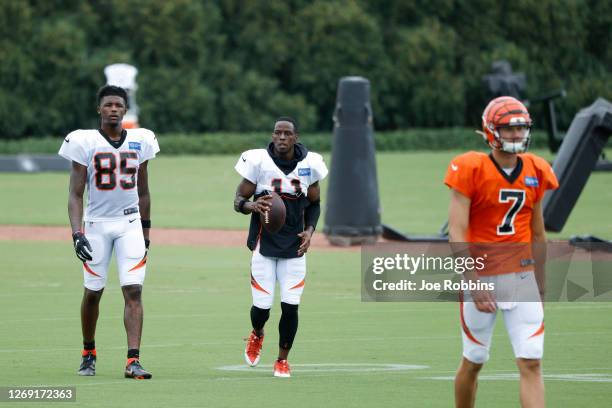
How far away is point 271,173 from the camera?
35.9 ft

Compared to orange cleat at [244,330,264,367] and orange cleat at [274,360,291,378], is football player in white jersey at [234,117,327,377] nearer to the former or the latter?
orange cleat at [244,330,264,367]

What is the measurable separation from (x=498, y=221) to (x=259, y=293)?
11.2 feet

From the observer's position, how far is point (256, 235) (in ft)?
36.0

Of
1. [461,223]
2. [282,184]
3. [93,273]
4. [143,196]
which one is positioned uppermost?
[282,184]

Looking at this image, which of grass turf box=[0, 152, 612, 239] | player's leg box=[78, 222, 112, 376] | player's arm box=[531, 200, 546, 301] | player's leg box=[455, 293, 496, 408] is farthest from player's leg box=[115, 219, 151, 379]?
grass turf box=[0, 152, 612, 239]

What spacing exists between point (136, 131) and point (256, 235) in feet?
4.34

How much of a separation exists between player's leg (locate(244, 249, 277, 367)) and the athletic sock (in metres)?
0.17

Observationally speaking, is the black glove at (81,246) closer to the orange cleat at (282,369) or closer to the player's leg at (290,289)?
the player's leg at (290,289)

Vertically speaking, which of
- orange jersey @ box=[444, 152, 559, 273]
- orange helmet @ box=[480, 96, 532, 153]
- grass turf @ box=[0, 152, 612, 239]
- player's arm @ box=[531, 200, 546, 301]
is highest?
grass turf @ box=[0, 152, 612, 239]

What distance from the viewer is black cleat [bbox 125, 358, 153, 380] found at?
33.2 feet

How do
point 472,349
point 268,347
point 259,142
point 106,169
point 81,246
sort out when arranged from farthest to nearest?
point 259,142 → point 268,347 → point 106,169 → point 81,246 → point 472,349

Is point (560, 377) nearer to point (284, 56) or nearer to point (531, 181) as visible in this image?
point (531, 181)

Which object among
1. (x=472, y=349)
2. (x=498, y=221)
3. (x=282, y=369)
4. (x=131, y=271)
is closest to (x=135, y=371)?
(x=131, y=271)

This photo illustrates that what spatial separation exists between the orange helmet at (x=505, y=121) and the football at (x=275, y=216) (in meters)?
2.99
